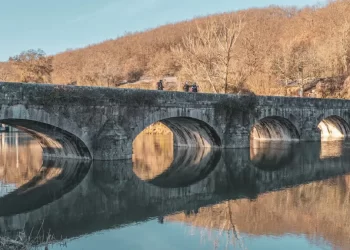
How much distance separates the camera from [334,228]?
10.1 meters

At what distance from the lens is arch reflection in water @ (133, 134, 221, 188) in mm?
16812

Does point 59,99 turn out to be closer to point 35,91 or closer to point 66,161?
point 35,91

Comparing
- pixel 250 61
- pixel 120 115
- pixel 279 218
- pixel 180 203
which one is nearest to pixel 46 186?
pixel 120 115

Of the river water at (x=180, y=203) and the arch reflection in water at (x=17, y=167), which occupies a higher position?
the arch reflection in water at (x=17, y=167)

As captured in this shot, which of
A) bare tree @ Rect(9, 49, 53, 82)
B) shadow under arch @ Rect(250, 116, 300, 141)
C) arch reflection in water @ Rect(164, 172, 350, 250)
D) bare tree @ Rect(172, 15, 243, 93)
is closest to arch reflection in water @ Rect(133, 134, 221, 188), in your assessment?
arch reflection in water @ Rect(164, 172, 350, 250)

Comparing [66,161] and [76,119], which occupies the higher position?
[76,119]

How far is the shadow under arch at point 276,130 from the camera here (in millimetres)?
30239

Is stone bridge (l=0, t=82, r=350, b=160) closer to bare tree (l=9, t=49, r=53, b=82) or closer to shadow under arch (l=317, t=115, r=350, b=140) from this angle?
shadow under arch (l=317, t=115, r=350, b=140)

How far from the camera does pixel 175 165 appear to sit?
803 inches

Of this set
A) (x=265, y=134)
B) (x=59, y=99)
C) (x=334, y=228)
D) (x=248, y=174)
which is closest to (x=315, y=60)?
(x=265, y=134)

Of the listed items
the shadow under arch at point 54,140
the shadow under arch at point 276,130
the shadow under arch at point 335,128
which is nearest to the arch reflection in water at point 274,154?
the shadow under arch at point 276,130

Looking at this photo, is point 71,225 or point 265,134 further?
point 265,134

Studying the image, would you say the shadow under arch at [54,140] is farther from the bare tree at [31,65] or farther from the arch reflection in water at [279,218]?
the bare tree at [31,65]

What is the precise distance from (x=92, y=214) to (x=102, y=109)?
804cm
